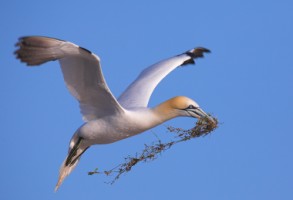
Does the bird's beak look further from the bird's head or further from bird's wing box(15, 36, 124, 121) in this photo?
bird's wing box(15, 36, 124, 121)

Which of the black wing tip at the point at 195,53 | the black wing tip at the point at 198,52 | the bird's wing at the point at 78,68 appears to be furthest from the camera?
the black wing tip at the point at 198,52

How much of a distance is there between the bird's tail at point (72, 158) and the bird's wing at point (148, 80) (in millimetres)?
1216

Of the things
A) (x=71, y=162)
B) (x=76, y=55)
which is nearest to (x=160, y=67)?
(x=71, y=162)

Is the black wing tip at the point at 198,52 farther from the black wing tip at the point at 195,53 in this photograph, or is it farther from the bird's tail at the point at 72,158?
the bird's tail at the point at 72,158

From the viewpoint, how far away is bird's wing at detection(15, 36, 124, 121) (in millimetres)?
9523

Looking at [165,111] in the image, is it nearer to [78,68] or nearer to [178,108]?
[178,108]

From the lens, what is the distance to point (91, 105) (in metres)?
10.7

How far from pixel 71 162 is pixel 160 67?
297cm

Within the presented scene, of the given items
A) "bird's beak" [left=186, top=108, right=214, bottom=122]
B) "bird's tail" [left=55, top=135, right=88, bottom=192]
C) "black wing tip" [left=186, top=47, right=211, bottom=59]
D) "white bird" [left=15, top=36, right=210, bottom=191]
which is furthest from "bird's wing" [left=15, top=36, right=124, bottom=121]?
"black wing tip" [left=186, top=47, right=211, bottom=59]

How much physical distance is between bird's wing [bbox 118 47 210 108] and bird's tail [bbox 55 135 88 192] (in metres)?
1.22

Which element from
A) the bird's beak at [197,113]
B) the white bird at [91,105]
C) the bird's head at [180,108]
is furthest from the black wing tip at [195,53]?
the bird's beak at [197,113]

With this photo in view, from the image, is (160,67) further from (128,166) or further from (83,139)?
(128,166)

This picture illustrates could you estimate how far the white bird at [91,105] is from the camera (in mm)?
9562

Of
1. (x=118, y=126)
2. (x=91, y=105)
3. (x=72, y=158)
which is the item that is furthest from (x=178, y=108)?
(x=72, y=158)
